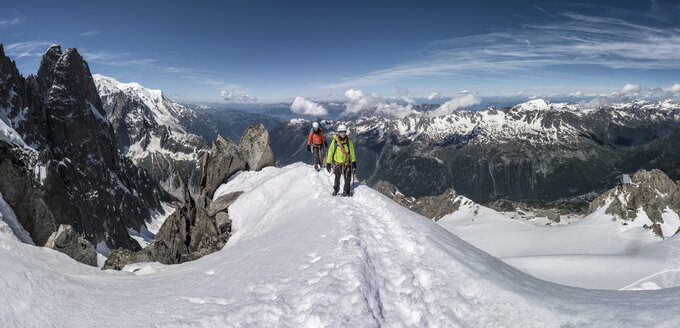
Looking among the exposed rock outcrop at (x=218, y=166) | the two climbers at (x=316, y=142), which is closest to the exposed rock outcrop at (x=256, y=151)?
the exposed rock outcrop at (x=218, y=166)

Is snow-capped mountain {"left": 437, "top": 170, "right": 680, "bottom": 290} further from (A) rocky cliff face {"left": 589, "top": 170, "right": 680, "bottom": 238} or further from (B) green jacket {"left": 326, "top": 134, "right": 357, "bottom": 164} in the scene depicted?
(B) green jacket {"left": 326, "top": 134, "right": 357, "bottom": 164}

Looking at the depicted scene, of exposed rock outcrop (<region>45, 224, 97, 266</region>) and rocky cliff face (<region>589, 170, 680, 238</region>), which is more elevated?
exposed rock outcrop (<region>45, 224, 97, 266</region>)

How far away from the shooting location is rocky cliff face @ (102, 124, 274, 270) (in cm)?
2273

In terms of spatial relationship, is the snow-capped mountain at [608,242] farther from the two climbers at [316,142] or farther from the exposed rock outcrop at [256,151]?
the exposed rock outcrop at [256,151]

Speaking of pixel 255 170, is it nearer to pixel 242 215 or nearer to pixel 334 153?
pixel 242 215

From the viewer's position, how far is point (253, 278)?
11000 millimetres

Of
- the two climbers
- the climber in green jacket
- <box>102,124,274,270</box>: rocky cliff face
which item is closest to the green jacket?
the climber in green jacket

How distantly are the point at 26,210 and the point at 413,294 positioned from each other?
2156 cm

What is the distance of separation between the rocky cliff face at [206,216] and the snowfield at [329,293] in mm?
10516

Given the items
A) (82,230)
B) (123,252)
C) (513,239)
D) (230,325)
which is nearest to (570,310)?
(230,325)

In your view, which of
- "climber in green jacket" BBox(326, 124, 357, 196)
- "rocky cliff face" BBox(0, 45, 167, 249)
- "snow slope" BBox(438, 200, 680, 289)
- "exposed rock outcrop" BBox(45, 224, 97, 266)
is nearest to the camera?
"exposed rock outcrop" BBox(45, 224, 97, 266)

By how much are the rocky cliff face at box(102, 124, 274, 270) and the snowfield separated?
10.5 meters

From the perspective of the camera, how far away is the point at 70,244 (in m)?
16.0

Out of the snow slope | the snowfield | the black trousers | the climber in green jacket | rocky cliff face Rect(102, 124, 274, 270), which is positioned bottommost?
the snow slope
